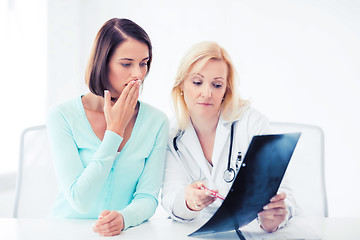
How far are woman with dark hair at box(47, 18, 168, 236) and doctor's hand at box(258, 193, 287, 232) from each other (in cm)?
44

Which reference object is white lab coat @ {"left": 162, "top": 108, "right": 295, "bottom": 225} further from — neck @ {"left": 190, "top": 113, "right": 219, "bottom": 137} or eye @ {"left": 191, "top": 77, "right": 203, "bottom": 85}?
eye @ {"left": 191, "top": 77, "right": 203, "bottom": 85}

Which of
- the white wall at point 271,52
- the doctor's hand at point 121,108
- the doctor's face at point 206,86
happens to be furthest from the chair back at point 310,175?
the white wall at point 271,52

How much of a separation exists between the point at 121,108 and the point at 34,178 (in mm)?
695

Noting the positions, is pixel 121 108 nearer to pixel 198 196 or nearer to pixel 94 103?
pixel 94 103

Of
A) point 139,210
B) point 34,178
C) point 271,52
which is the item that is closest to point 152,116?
point 139,210

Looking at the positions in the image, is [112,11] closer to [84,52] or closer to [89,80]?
[84,52]

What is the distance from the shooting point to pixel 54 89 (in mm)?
3059

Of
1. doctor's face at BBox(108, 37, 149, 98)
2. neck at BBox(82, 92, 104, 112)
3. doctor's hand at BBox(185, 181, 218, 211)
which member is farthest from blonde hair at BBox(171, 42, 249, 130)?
doctor's hand at BBox(185, 181, 218, 211)

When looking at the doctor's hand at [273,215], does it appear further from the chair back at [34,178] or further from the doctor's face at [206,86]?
the chair back at [34,178]

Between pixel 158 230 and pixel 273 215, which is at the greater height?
pixel 273 215

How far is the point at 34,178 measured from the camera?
1812 mm

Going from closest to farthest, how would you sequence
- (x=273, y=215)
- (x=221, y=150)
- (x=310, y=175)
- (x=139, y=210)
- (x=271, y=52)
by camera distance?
(x=273, y=215) < (x=139, y=210) < (x=221, y=150) < (x=310, y=175) < (x=271, y=52)

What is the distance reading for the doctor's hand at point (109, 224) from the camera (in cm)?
117

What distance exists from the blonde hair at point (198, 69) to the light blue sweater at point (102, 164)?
156 mm
